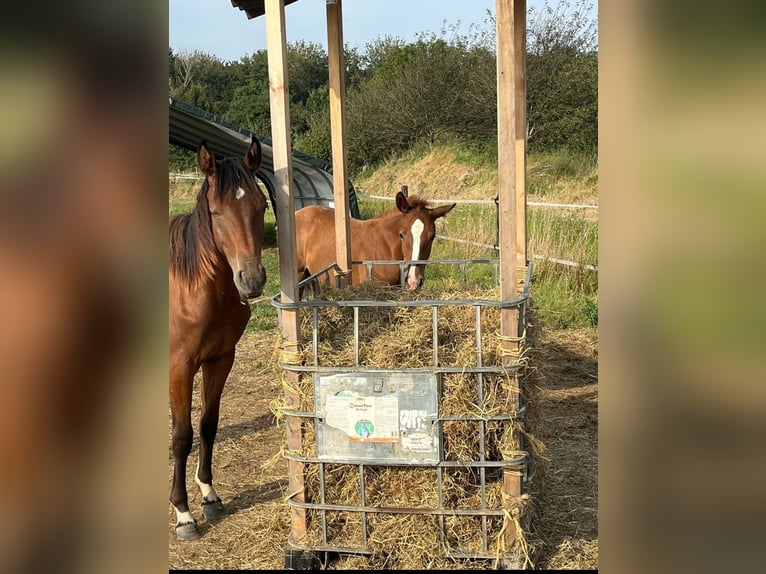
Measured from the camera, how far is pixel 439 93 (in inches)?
841

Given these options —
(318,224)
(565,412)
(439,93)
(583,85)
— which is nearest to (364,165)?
(439,93)

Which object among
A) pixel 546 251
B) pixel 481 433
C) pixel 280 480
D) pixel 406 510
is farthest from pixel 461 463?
pixel 546 251

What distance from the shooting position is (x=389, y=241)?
19.0 feet

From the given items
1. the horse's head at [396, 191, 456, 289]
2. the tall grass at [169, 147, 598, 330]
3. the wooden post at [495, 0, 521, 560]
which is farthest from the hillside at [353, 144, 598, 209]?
the wooden post at [495, 0, 521, 560]

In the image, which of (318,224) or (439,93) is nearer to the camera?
(318,224)

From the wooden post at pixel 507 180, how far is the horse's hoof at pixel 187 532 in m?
1.79

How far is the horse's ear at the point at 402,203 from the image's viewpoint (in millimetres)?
5641

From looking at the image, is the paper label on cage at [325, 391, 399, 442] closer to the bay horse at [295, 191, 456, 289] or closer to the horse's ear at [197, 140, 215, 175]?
the horse's ear at [197, 140, 215, 175]

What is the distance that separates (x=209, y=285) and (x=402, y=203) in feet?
8.71

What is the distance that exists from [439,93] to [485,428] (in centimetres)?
2013
